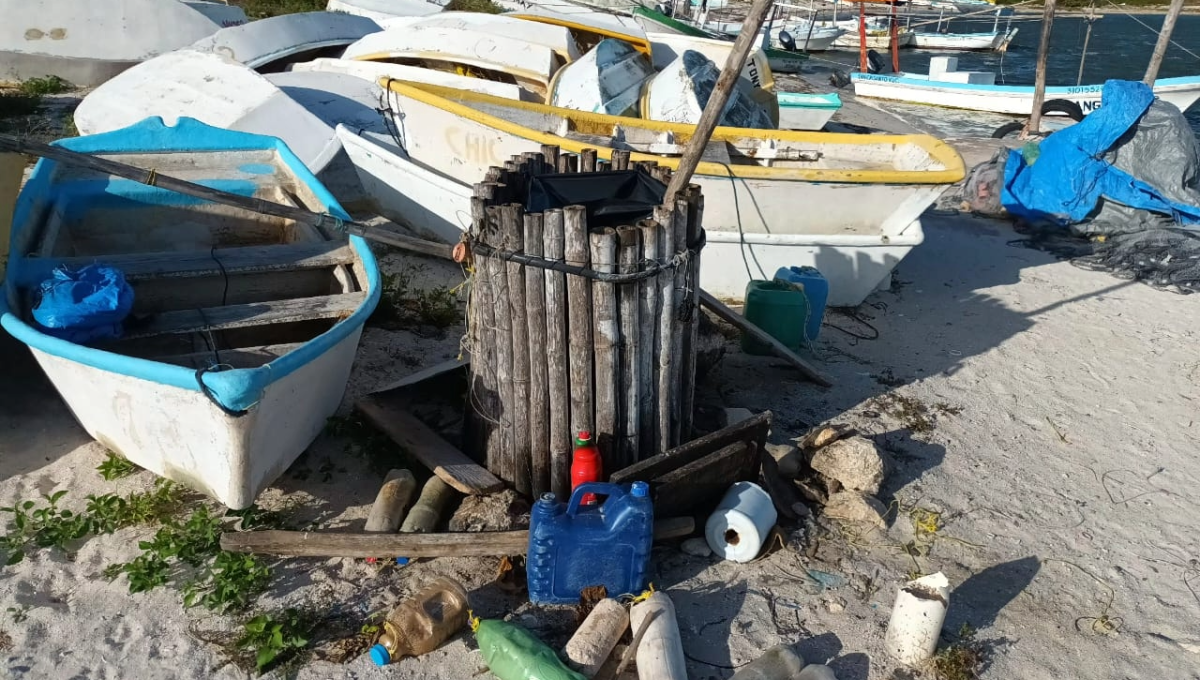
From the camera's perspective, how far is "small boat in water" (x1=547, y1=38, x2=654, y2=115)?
9.15m

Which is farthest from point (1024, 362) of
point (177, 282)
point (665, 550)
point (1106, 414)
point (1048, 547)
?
point (177, 282)

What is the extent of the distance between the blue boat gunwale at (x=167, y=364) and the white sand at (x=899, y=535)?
831mm

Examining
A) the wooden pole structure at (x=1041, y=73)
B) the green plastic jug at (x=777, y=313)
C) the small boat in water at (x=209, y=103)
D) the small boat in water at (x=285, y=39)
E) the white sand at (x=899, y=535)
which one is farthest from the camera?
the wooden pole structure at (x=1041, y=73)

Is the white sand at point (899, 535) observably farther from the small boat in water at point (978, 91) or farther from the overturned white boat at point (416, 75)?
the small boat in water at point (978, 91)

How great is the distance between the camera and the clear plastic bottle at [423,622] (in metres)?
3.43

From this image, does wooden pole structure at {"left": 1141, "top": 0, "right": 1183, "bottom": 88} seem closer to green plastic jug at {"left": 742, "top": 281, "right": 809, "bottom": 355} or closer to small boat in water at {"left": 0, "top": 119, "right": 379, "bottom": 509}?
green plastic jug at {"left": 742, "top": 281, "right": 809, "bottom": 355}

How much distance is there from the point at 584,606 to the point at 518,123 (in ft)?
18.1

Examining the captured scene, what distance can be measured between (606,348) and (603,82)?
5913mm

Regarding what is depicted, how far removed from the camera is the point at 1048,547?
4.43 metres

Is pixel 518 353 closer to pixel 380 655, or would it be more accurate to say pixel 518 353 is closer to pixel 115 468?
pixel 380 655

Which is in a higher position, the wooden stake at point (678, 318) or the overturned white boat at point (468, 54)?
the overturned white boat at point (468, 54)

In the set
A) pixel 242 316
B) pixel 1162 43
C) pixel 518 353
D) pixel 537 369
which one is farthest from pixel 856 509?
pixel 1162 43

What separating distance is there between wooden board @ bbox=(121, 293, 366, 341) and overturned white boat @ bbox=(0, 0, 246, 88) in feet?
31.9

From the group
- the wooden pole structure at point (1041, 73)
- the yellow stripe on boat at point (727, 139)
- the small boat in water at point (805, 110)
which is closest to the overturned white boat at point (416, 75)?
the yellow stripe on boat at point (727, 139)
